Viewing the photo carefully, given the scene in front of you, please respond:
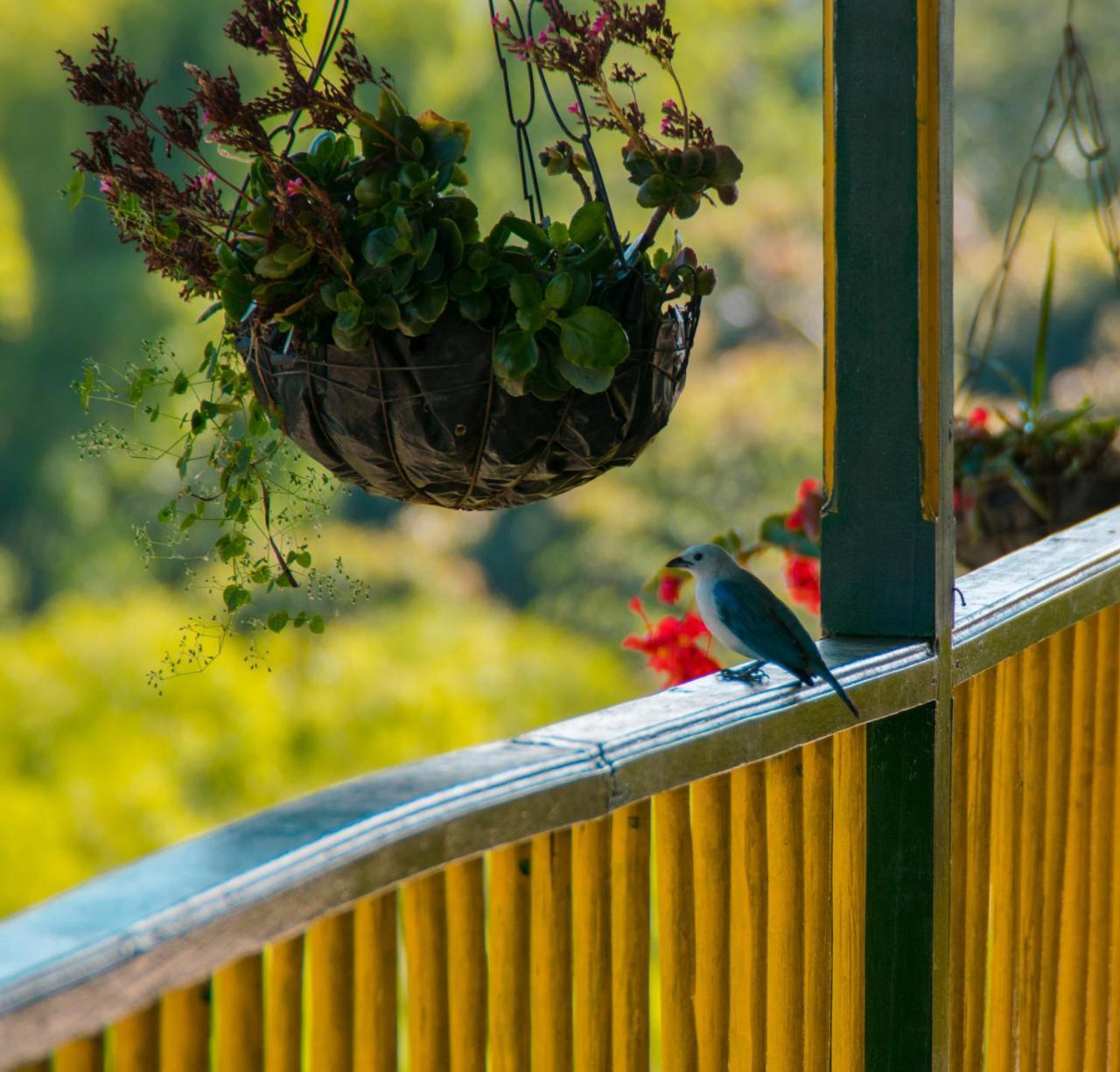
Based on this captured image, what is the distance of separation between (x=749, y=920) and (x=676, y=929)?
0.09 metres

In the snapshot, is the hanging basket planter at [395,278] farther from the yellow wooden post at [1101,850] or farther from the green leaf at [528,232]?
the yellow wooden post at [1101,850]

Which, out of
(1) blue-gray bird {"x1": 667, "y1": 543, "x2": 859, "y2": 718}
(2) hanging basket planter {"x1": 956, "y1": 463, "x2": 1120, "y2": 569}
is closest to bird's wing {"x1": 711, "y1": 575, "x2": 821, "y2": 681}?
(1) blue-gray bird {"x1": 667, "y1": 543, "x2": 859, "y2": 718}

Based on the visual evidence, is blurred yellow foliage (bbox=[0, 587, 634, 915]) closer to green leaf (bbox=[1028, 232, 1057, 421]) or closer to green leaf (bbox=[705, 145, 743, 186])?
green leaf (bbox=[1028, 232, 1057, 421])

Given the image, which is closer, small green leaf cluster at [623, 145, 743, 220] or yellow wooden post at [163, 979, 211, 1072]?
yellow wooden post at [163, 979, 211, 1072]

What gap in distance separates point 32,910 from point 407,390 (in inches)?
19.4

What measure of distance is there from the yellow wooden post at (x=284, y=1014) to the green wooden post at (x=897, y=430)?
0.68 metres

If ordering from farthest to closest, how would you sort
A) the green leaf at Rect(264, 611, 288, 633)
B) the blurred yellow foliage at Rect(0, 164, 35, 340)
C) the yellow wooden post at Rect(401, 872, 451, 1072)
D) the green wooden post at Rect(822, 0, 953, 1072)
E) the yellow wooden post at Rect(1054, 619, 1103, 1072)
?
the blurred yellow foliage at Rect(0, 164, 35, 340) < the yellow wooden post at Rect(1054, 619, 1103, 1072) < the green wooden post at Rect(822, 0, 953, 1072) < the green leaf at Rect(264, 611, 288, 633) < the yellow wooden post at Rect(401, 872, 451, 1072)

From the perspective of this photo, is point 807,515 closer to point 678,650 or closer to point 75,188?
point 678,650

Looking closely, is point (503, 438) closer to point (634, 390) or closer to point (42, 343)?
point (634, 390)

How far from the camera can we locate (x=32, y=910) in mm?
561

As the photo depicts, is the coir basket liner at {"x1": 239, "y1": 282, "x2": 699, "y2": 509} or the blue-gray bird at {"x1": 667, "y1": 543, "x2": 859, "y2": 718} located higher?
the coir basket liner at {"x1": 239, "y1": 282, "x2": 699, "y2": 509}

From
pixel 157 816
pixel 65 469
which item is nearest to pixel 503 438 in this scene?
pixel 157 816

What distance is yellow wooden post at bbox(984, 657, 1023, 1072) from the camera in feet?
4.67

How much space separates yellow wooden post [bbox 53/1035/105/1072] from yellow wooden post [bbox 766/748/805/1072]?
0.61 meters
